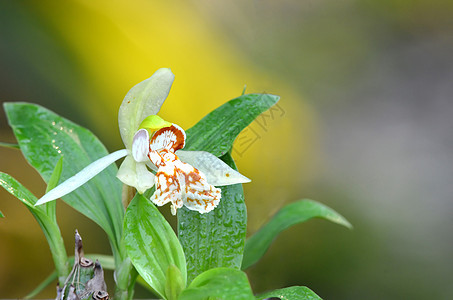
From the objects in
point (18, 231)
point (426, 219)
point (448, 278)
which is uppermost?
point (18, 231)

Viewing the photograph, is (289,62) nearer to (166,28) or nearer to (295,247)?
(166,28)

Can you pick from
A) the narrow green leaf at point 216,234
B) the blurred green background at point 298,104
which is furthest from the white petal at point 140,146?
the blurred green background at point 298,104

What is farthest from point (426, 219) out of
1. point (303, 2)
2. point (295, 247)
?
point (303, 2)

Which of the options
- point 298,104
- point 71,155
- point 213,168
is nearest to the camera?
point 213,168

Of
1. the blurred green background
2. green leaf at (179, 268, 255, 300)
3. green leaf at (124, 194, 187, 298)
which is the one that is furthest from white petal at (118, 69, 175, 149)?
the blurred green background

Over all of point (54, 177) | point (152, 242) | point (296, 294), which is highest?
point (54, 177)

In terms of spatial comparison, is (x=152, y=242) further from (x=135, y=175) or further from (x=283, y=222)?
(x=283, y=222)

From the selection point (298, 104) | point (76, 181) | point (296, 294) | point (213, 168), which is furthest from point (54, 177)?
point (298, 104)
